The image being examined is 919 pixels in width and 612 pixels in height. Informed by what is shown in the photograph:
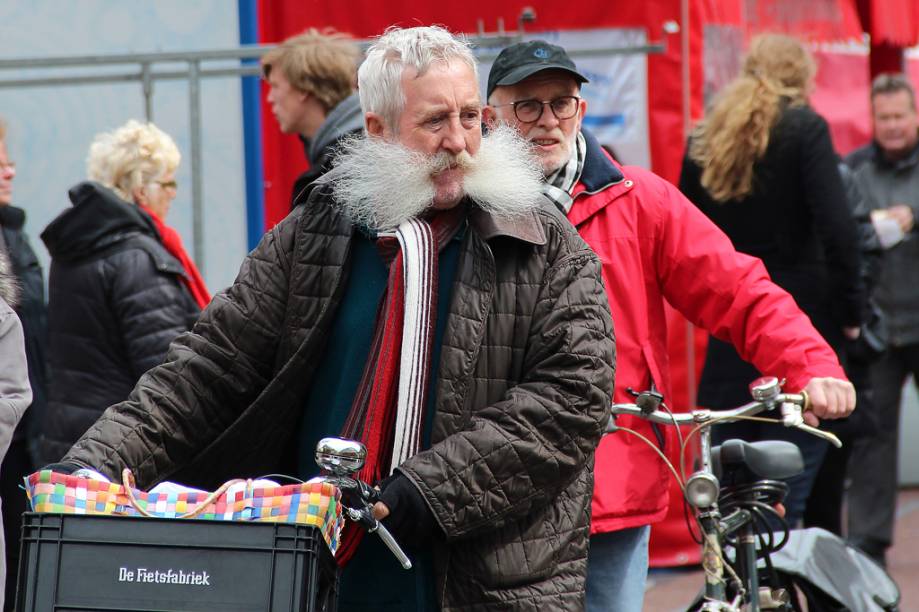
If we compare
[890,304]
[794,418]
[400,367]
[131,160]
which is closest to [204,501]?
[400,367]

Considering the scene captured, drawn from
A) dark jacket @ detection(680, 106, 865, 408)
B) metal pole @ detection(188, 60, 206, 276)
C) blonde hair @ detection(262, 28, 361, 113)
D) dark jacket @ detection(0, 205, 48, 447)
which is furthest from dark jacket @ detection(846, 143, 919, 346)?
dark jacket @ detection(0, 205, 48, 447)

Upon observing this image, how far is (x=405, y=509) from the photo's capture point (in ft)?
7.79

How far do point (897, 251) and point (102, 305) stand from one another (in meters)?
3.92

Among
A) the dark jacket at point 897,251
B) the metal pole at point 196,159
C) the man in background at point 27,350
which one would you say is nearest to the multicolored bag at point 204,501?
the man in background at point 27,350

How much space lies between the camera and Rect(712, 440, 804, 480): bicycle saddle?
→ 12.0 ft

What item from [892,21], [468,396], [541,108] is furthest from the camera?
[892,21]

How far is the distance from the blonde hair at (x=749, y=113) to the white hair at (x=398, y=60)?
2895mm

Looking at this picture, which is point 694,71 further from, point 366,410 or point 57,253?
point 366,410

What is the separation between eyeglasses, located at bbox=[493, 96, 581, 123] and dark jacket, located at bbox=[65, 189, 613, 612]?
0.85 m

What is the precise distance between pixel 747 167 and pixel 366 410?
10.3 feet

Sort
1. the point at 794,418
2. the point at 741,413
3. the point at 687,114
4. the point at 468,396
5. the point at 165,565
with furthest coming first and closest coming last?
the point at 687,114 < the point at 741,413 < the point at 794,418 < the point at 468,396 < the point at 165,565

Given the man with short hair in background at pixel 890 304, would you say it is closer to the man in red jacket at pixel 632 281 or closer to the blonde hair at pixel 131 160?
the blonde hair at pixel 131 160

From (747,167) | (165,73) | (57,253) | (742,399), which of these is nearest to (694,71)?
(747,167)

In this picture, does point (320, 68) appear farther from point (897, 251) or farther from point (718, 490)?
point (897, 251)
